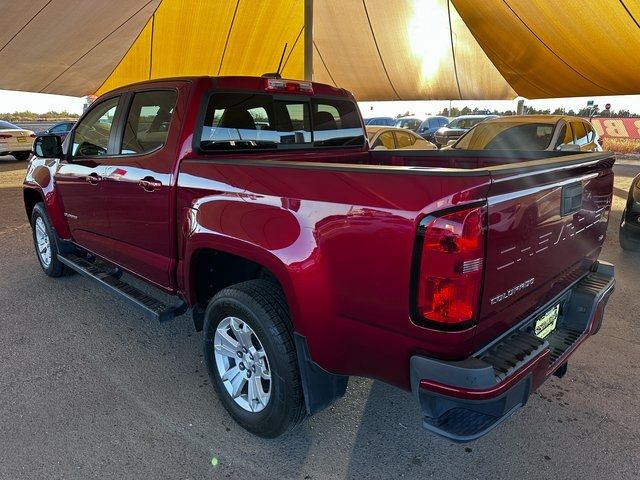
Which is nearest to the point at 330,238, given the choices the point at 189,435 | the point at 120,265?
the point at 189,435

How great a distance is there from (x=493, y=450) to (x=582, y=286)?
1.04 m

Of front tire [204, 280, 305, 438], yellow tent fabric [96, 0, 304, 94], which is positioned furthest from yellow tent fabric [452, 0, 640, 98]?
front tire [204, 280, 305, 438]

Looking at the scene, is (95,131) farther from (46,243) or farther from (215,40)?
(215,40)

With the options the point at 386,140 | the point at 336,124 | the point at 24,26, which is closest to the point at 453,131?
the point at 386,140

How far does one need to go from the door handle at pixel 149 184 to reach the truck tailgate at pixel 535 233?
2.08 metres

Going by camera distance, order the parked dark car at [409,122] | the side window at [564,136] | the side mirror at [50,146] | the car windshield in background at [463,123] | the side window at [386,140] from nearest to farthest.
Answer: the side mirror at [50,146] < the side window at [564,136] < the side window at [386,140] < the car windshield in background at [463,123] < the parked dark car at [409,122]

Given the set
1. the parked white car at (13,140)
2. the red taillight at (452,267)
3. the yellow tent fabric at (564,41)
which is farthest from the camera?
the parked white car at (13,140)

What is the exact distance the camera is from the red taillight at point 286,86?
3230 millimetres

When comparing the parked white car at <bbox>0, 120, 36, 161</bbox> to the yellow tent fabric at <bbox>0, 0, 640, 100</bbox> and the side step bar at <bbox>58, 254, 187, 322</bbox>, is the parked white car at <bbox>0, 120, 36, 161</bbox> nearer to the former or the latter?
the yellow tent fabric at <bbox>0, 0, 640, 100</bbox>

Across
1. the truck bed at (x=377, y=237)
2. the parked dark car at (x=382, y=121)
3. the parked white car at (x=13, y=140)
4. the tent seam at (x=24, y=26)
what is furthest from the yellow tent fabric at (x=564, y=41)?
the parked white car at (x=13, y=140)

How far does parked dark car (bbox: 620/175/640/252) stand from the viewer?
542 centimetres

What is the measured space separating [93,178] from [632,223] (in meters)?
5.81

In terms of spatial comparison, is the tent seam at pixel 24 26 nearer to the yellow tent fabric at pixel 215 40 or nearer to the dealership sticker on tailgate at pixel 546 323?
the yellow tent fabric at pixel 215 40

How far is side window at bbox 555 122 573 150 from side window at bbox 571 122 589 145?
24 centimetres
